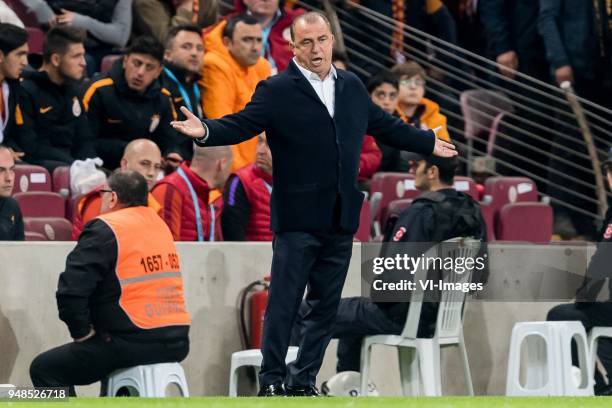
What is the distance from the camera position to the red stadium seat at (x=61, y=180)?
10383 mm

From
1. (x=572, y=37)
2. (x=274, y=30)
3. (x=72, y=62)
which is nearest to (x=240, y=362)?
(x=72, y=62)

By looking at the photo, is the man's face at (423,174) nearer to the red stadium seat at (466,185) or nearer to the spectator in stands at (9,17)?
the red stadium seat at (466,185)

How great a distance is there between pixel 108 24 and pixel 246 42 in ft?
3.94

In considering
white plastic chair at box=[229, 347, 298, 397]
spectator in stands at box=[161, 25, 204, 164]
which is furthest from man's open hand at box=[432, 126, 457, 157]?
spectator in stands at box=[161, 25, 204, 164]

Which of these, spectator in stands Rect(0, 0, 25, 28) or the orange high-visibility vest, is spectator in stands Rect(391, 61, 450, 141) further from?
the orange high-visibility vest

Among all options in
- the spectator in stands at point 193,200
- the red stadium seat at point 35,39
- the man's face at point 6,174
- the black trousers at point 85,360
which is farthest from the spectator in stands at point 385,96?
the black trousers at point 85,360

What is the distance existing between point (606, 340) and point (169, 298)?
9.28 ft

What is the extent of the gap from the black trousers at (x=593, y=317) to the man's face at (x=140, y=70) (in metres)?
3.32

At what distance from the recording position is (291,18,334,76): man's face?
24.1 ft

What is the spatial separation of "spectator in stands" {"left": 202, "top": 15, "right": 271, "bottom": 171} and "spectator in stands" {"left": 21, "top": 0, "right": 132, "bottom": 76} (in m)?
0.77

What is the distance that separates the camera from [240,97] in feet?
38.8

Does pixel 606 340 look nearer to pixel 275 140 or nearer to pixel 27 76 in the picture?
pixel 275 140

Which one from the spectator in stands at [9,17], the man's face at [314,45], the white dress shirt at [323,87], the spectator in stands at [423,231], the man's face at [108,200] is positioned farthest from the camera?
the spectator in stands at [9,17]

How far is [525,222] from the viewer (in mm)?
11594
